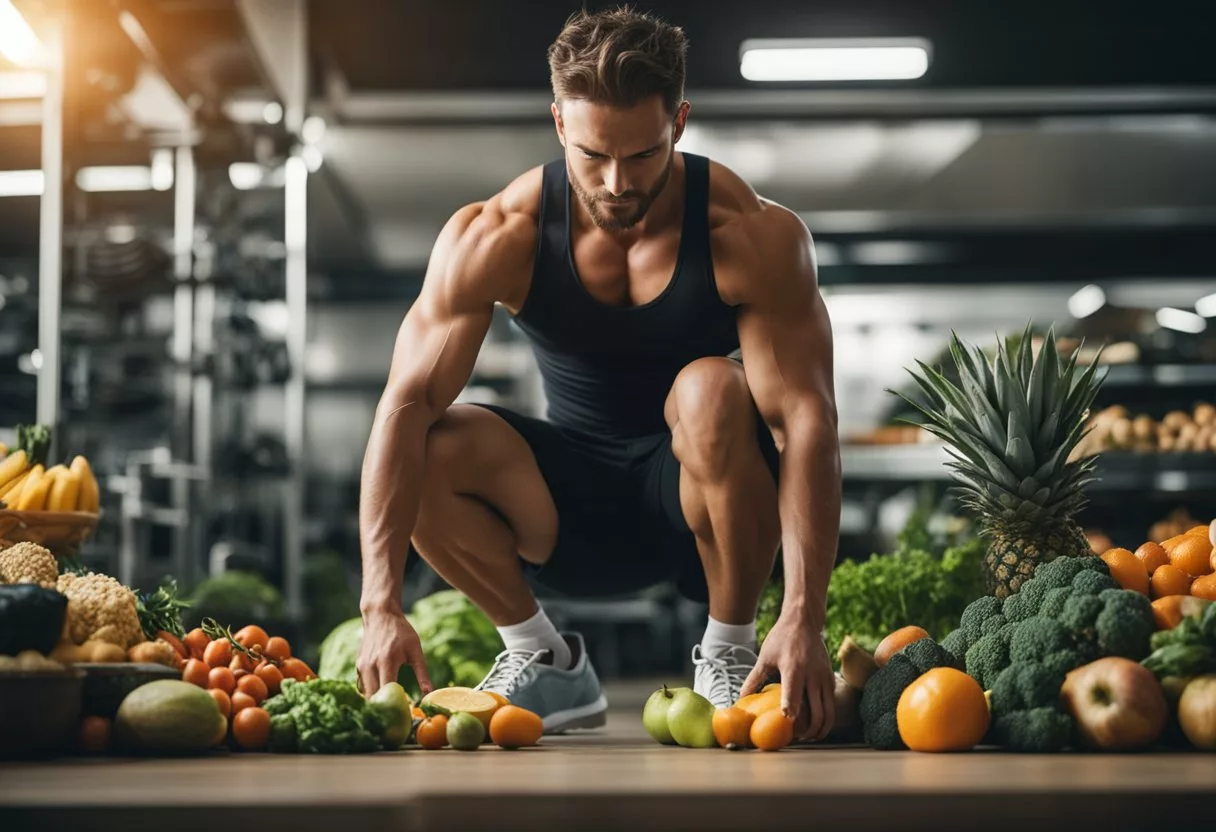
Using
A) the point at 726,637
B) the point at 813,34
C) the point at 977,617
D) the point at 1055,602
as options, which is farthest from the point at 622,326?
the point at 813,34

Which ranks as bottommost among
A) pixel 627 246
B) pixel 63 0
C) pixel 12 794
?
pixel 12 794

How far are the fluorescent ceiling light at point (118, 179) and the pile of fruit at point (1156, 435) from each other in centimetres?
643

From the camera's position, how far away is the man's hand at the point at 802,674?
209cm

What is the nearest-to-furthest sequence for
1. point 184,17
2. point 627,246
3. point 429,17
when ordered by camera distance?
point 627,246
point 184,17
point 429,17

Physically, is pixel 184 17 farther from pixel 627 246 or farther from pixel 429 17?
pixel 627 246

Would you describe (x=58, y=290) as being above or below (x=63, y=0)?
below

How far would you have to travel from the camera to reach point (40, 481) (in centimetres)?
260

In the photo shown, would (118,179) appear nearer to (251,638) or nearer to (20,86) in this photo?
(20,86)

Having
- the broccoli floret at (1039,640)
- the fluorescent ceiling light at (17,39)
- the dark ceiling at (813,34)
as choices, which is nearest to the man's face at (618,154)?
the broccoli floret at (1039,640)

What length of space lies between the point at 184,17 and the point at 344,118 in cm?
170

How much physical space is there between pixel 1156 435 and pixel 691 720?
196 inches

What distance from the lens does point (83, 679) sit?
1931 mm

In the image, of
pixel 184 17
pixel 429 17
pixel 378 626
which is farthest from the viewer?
pixel 429 17

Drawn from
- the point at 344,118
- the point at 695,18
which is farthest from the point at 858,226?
the point at 344,118
